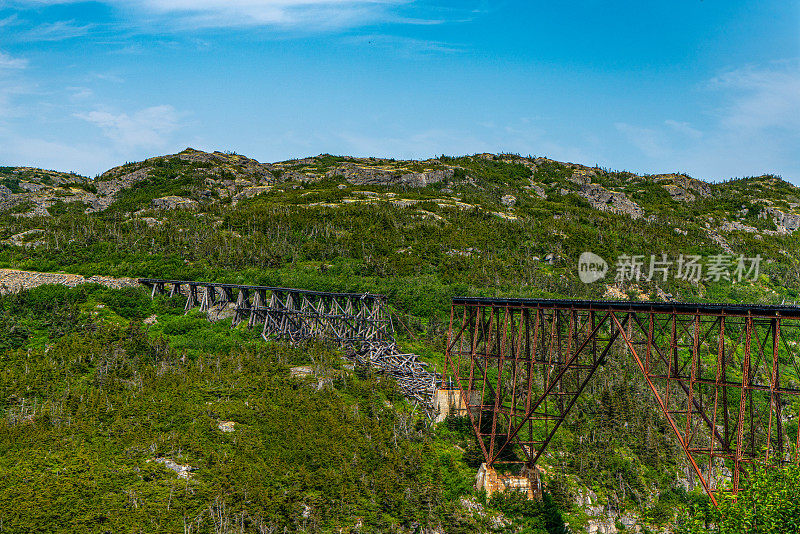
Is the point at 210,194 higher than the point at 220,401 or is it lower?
higher

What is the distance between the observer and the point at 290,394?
42.5m

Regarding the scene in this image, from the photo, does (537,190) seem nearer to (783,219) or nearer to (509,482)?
(783,219)

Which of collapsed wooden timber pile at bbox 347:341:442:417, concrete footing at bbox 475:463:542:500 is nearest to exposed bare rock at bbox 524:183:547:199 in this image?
collapsed wooden timber pile at bbox 347:341:442:417

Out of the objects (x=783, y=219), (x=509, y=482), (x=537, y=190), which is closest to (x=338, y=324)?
(x=509, y=482)

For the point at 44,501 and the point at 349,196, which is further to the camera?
the point at 349,196

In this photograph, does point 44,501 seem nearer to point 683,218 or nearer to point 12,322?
point 12,322

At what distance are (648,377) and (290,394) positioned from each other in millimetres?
24923

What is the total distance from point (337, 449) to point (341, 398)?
6.74 meters

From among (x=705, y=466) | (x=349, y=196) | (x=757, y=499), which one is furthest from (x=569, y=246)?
(x=757, y=499)

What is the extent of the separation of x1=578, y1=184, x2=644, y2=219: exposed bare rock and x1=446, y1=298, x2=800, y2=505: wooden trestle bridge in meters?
60.2

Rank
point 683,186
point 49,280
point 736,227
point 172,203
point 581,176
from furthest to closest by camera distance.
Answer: point 683,186, point 581,176, point 736,227, point 172,203, point 49,280

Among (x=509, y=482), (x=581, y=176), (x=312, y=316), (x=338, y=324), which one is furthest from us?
(x=581, y=176)

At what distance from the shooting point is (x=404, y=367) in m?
49.8

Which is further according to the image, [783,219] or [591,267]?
[783,219]
